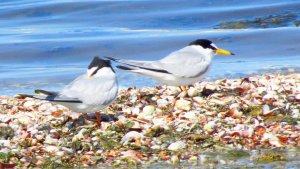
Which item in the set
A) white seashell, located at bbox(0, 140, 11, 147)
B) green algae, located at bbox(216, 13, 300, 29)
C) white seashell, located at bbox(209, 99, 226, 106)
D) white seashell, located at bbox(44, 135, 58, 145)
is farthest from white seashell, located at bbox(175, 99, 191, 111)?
green algae, located at bbox(216, 13, 300, 29)

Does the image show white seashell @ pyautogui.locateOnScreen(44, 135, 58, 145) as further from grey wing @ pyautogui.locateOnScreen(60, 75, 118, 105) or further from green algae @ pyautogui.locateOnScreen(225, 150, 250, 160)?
green algae @ pyautogui.locateOnScreen(225, 150, 250, 160)

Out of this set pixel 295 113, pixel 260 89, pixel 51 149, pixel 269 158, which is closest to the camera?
pixel 269 158

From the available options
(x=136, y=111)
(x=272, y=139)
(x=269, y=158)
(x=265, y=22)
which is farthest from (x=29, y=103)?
Answer: (x=265, y=22)

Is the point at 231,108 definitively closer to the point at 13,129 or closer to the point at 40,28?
the point at 13,129

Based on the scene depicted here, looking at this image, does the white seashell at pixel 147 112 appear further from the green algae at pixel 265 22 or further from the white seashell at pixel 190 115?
the green algae at pixel 265 22

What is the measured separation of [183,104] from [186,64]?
953 millimetres

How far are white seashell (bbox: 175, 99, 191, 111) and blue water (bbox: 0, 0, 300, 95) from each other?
10.2 feet

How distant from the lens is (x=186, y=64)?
31.5 feet

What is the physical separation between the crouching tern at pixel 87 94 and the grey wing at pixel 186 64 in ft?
4.04

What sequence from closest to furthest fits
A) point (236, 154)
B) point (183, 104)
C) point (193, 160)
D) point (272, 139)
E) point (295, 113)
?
1. point (193, 160)
2. point (236, 154)
3. point (272, 139)
4. point (295, 113)
5. point (183, 104)

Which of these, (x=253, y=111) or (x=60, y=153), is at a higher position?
(x=253, y=111)

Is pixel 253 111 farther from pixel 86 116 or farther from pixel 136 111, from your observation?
pixel 86 116

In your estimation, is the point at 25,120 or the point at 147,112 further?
the point at 147,112

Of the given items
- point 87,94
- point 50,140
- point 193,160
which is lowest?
point 193,160
